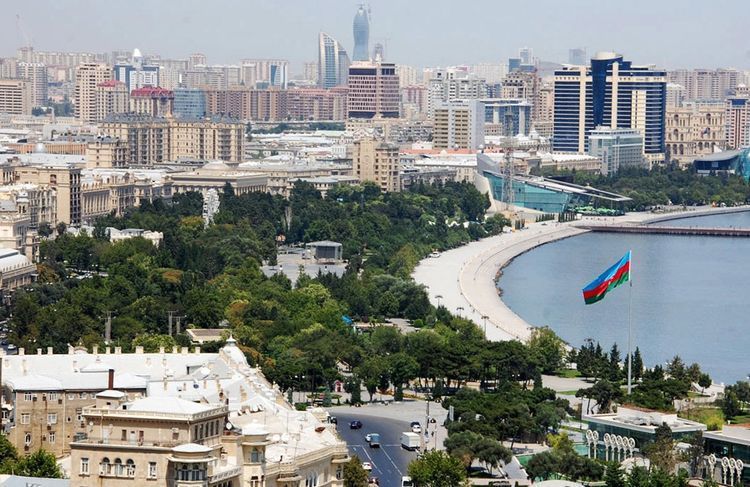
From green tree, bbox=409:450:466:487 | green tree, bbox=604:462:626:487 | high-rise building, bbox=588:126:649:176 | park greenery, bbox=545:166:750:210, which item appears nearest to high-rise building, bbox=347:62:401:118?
high-rise building, bbox=588:126:649:176

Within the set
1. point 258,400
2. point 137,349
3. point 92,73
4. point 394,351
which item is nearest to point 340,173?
point 92,73

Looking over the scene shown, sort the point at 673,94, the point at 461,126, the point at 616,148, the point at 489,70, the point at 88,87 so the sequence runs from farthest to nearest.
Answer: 1. the point at 489,70
2. the point at 673,94
3. the point at 88,87
4. the point at 616,148
5. the point at 461,126

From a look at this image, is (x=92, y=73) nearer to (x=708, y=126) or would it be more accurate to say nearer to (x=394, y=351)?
(x=708, y=126)

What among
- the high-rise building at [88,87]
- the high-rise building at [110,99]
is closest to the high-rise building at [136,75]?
the high-rise building at [88,87]

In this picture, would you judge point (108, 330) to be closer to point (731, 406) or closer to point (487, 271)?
point (731, 406)

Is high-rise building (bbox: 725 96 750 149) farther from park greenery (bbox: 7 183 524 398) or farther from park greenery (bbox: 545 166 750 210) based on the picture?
park greenery (bbox: 7 183 524 398)

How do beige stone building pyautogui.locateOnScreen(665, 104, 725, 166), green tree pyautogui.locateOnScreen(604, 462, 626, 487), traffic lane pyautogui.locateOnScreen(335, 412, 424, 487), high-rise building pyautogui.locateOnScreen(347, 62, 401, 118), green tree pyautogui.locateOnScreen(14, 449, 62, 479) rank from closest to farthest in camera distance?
1. green tree pyautogui.locateOnScreen(14, 449, 62, 479)
2. green tree pyautogui.locateOnScreen(604, 462, 626, 487)
3. traffic lane pyautogui.locateOnScreen(335, 412, 424, 487)
4. beige stone building pyautogui.locateOnScreen(665, 104, 725, 166)
5. high-rise building pyautogui.locateOnScreen(347, 62, 401, 118)

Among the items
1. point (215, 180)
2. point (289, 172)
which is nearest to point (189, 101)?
point (289, 172)
